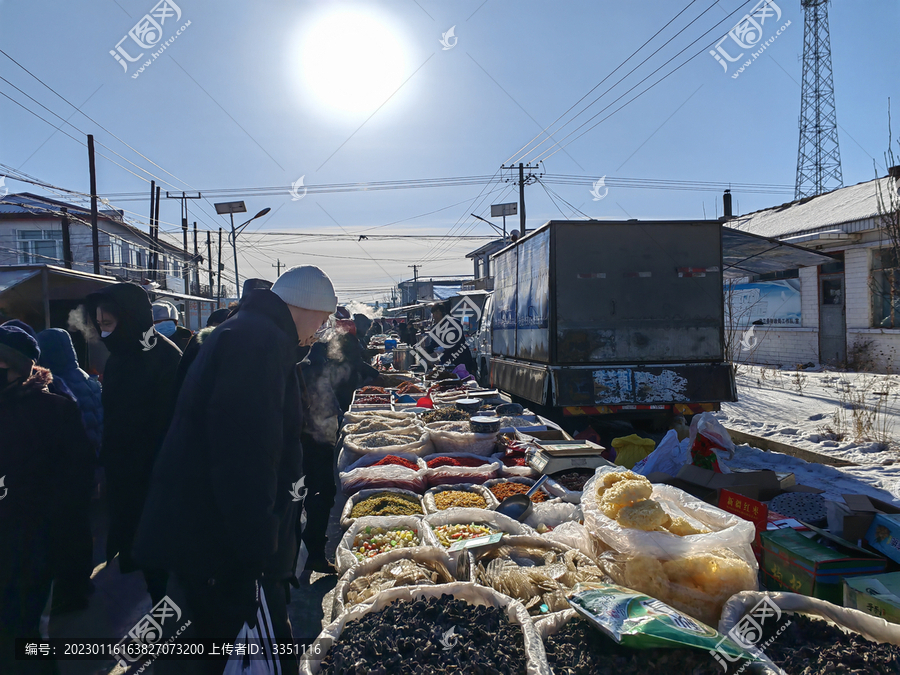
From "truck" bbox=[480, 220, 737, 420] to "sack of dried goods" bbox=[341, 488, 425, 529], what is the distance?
2.97 meters

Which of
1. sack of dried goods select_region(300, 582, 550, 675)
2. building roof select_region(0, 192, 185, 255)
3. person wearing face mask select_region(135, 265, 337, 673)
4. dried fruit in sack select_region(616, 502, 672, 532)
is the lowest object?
sack of dried goods select_region(300, 582, 550, 675)

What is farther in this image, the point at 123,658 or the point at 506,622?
the point at 123,658

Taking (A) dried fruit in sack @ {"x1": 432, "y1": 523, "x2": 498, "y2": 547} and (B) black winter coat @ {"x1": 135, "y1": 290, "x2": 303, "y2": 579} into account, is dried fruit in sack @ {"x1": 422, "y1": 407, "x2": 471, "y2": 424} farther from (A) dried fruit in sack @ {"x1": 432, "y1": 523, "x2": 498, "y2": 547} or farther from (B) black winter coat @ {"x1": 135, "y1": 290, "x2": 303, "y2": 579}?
(B) black winter coat @ {"x1": 135, "y1": 290, "x2": 303, "y2": 579}

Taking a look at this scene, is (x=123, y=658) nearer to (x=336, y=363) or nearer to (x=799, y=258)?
(x=336, y=363)

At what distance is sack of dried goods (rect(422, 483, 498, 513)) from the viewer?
13.7 feet

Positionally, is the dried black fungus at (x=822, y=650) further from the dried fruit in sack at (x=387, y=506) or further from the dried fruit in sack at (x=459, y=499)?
the dried fruit in sack at (x=387, y=506)

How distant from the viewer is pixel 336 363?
636cm

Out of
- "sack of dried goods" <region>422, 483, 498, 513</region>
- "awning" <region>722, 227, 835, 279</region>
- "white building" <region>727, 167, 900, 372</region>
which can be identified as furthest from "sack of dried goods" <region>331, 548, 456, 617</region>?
"white building" <region>727, 167, 900, 372</region>

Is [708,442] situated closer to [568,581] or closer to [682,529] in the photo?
[682,529]

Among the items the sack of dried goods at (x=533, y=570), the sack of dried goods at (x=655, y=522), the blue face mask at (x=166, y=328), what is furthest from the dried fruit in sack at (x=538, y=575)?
the blue face mask at (x=166, y=328)

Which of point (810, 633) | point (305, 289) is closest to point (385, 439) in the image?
point (305, 289)

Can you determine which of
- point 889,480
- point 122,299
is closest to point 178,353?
point 122,299

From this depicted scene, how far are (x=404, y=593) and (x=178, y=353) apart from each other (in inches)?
98.9

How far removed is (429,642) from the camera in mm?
2141
